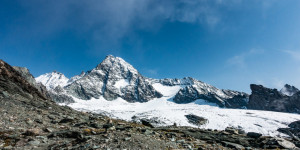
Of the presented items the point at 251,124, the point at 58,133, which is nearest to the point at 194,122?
the point at 251,124

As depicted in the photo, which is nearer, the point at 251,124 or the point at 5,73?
the point at 5,73

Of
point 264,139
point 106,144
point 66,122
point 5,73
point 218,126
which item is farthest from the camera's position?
point 218,126

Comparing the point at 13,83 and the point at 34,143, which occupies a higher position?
the point at 13,83

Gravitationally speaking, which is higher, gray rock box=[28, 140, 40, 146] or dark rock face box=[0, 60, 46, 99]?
dark rock face box=[0, 60, 46, 99]

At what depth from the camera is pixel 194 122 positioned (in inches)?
7726

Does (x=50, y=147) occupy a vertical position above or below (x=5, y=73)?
below

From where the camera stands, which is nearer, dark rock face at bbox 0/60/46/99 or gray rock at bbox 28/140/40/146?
gray rock at bbox 28/140/40/146

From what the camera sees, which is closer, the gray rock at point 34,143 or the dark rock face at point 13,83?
the gray rock at point 34,143

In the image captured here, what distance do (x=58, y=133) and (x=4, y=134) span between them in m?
3.57

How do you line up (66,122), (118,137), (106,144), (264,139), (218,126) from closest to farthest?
(106,144)
(118,137)
(66,122)
(264,139)
(218,126)

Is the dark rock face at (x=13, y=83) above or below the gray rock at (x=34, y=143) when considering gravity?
above

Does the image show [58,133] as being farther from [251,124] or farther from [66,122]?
[251,124]

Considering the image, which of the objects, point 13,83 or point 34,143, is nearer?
point 34,143

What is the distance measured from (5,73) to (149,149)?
129 ft
